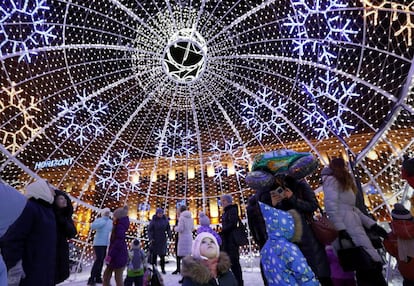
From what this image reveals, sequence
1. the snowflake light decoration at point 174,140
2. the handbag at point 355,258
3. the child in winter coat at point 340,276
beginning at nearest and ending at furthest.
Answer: the handbag at point 355,258 → the child in winter coat at point 340,276 → the snowflake light decoration at point 174,140

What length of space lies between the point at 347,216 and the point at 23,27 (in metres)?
9.32

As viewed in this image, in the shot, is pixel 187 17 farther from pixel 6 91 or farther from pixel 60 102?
pixel 6 91

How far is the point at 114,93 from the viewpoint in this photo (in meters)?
12.0

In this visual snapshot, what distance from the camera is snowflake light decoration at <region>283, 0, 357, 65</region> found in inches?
320

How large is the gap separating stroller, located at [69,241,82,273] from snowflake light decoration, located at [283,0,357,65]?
9.75m

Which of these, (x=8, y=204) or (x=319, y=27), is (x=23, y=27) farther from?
(x=319, y=27)

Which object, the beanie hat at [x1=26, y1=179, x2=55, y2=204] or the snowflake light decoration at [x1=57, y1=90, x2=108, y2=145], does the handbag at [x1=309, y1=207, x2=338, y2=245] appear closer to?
the beanie hat at [x1=26, y1=179, x2=55, y2=204]

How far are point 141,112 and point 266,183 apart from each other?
9888 mm

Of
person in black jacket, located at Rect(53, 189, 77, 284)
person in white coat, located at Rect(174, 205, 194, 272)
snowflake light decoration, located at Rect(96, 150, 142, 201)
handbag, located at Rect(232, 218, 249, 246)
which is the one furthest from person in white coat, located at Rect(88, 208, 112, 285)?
snowflake light decoration, located at Rect(96, 150, 142, 201)

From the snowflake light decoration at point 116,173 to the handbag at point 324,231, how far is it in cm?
998

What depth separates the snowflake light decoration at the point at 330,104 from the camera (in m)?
9.84

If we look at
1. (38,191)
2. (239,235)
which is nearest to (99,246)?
(239,235)

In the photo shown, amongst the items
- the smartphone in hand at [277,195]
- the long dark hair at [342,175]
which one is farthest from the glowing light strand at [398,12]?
the smartphone in hand at [277,195]

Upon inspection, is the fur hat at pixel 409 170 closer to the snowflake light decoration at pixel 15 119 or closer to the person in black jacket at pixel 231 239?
the person in black jacket at pixel 231 239
